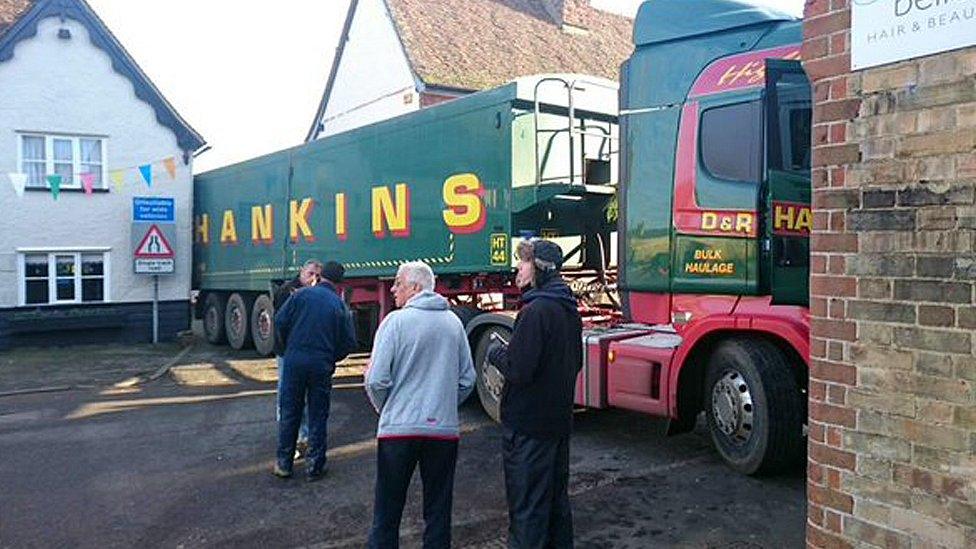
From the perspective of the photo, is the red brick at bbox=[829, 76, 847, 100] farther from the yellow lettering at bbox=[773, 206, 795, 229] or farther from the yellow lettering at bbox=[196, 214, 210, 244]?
the yellow lettering at bbox=[196, 214, 210, 244]

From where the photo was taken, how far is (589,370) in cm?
663

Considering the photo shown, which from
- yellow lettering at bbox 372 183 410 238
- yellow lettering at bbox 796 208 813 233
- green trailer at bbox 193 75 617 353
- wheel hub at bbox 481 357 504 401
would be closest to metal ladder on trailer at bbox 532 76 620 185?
green trailer at bbox 193 75 617 353

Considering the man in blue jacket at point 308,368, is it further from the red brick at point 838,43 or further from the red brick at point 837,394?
the red brick at point 838,43

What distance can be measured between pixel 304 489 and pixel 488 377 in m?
2.51

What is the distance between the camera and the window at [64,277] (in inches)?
613

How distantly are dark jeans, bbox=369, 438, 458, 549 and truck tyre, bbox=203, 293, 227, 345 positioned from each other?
493 inches

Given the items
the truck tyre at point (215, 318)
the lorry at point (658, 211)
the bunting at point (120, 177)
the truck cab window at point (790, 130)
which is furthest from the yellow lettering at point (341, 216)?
the bunting at point (120, 177)

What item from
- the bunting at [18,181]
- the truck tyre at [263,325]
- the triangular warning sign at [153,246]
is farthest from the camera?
the triangular warning sign at [153,246]

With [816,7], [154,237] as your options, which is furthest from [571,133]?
[154,237]

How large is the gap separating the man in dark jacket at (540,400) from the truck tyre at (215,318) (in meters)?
12.7

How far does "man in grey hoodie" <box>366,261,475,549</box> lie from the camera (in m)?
3.81

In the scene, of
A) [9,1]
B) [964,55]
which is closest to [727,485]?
[964,55]

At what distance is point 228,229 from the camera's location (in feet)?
48.5

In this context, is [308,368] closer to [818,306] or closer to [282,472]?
[282,472]
